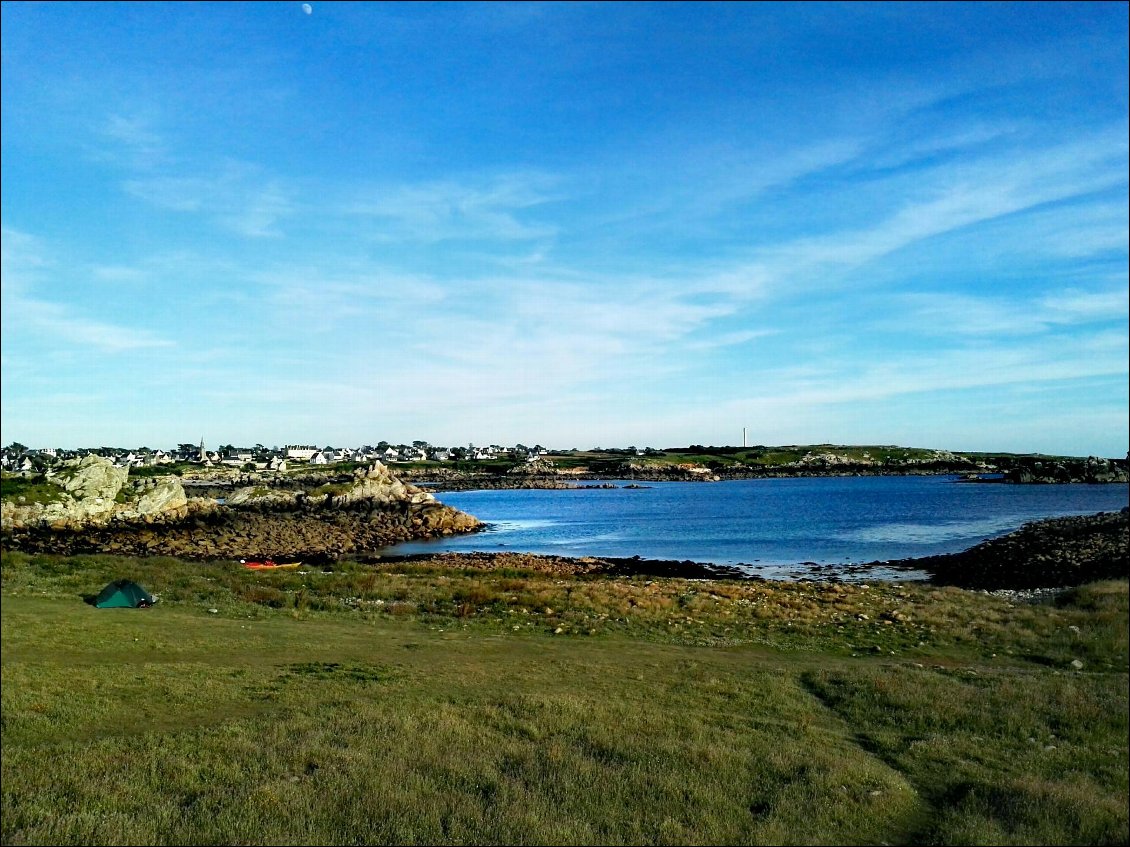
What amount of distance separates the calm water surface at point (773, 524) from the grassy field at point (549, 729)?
1290 inches

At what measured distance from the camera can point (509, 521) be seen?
101 metres

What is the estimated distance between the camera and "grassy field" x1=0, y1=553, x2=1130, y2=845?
8.44 meters

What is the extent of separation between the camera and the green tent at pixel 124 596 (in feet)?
71.8

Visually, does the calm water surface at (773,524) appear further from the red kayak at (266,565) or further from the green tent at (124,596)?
the green tent at (124,596)

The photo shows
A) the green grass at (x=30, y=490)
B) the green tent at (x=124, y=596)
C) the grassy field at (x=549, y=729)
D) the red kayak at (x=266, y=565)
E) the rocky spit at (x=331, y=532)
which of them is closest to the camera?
the grassy field at (x=549, y=729)

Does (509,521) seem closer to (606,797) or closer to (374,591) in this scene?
(374,591)

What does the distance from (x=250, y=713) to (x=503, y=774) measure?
5609 mm

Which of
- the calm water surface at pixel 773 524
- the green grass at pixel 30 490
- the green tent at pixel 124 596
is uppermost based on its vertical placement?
the green grass at pixel 30 490

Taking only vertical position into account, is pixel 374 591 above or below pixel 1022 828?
below

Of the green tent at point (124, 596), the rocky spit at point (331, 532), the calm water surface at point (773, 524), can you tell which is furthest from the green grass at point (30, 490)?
the calm water surface at point (773, 524)

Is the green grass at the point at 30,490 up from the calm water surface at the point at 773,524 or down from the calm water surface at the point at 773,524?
up

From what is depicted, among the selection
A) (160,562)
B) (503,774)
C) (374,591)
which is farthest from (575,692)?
(160,562)

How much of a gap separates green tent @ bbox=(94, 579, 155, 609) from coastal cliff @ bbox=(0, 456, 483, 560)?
43.1 feet

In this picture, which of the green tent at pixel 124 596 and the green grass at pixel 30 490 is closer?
the green tent at pixel 124 596
